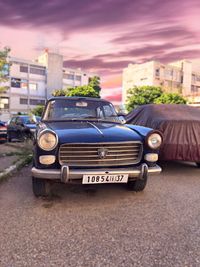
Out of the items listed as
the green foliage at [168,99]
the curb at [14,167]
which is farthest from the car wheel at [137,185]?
the green foliage at [168,99]

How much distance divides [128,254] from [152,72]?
73.6m

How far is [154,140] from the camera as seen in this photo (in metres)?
4.68

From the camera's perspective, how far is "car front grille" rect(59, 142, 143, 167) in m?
4.19

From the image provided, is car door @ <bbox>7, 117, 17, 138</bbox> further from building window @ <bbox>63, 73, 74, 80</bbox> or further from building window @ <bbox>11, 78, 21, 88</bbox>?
building window @ <bbox>63, 73, 74, 80</bbox>

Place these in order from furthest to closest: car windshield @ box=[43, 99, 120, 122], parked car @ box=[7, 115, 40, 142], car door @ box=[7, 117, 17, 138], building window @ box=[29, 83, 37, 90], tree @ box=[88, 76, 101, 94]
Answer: building window @ box=[29, 83, 37, 90], tree @ box=[88, 76, 101, 94], car door @ box=[7, 117, 17, 138], parked car @ box=[7, 115, 40, 142], car windshield @ box=[43, 99, 120, 122]

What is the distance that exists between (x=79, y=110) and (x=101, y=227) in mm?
2716

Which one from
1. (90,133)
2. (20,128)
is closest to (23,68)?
(20,128)

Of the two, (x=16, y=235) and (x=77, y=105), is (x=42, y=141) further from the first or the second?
(x=77, y=105)

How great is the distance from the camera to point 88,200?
4578mm

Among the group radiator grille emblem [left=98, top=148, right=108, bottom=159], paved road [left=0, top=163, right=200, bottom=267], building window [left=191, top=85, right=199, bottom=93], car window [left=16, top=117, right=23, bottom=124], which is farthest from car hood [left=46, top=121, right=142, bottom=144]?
building window [left=191, top=85, right=199, bottom=93]

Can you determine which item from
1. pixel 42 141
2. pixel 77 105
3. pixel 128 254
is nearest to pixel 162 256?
pixel 128 254

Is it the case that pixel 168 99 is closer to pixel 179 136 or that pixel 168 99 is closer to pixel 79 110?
pixel 179 136

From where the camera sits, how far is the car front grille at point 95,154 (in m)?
4.19

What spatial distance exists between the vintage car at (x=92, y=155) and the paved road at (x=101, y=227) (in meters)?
0.40
